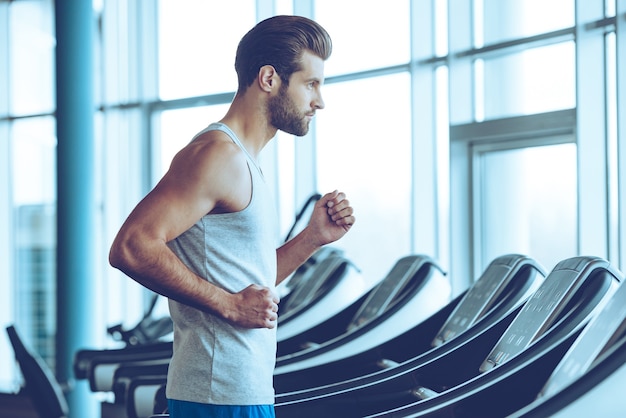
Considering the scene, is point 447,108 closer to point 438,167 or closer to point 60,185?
point 438,167

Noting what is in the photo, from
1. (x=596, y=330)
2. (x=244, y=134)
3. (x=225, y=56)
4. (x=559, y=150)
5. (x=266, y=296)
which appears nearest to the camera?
(x=596, y=330)

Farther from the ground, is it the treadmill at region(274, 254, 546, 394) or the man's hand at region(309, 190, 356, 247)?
the man's hand at region(309, 190, 356, 247)

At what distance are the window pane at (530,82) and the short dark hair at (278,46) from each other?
2450mm

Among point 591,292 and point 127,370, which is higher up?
point 591,292

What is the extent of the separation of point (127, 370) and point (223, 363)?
1.68 meters

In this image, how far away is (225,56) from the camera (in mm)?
5418

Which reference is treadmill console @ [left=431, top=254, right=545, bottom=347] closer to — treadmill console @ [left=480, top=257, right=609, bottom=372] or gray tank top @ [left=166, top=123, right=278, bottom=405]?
treadmill console @ [left=480, top=257, right=609, bottom=372]

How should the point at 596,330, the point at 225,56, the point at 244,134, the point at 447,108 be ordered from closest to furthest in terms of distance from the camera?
the point at 596,330, the point at 244,134, the point at 447,108, the point at 225,56

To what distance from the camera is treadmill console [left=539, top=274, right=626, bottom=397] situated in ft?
3.27

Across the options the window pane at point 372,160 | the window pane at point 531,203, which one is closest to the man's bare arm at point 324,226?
the window pane at point 531,203

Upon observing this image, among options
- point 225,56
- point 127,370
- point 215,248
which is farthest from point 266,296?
point 225,56

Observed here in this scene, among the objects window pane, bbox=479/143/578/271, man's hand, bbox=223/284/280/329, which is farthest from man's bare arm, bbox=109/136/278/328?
window pane, bbox=479/143/578/271

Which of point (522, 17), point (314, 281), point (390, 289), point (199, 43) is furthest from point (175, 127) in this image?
point (390, 289)

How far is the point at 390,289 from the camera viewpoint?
2818mm
